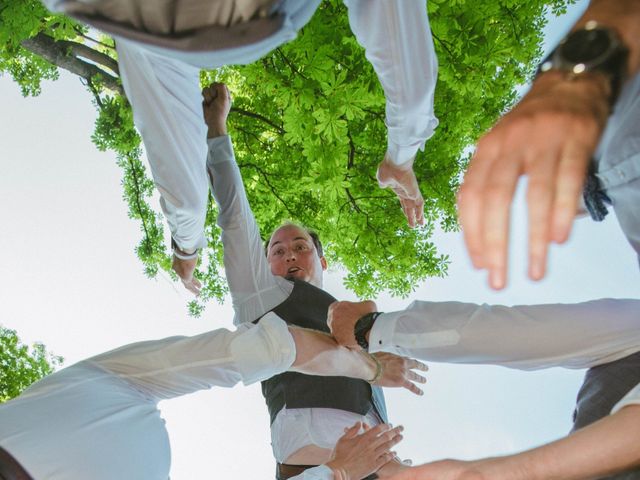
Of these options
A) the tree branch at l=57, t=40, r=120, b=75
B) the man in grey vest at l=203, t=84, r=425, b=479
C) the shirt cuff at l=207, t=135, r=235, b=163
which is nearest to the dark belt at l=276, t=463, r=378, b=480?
the man in grey vest at l=203, t=84, r=425, b=479

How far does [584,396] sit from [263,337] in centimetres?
115

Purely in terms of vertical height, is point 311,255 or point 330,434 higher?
point 311,255

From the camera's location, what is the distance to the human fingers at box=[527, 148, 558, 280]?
65 centimetres

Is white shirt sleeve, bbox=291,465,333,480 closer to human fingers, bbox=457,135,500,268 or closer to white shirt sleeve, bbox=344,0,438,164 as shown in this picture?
white shirt sleeve, bbox=344,0,438,164

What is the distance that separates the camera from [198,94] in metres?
2.24

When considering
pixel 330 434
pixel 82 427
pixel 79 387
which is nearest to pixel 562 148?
pixel 82 427

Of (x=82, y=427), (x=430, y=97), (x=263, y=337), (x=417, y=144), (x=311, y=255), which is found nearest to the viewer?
(x=82, y=427)

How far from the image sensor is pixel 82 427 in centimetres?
155

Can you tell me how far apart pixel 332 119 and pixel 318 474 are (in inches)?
96.3

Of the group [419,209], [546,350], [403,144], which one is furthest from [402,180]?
[546,350]

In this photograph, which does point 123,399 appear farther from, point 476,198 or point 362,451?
point 476,198

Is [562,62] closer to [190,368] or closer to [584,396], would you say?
[584,396]

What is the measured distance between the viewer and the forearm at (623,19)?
0.82m

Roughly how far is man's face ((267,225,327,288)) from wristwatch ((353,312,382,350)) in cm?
104
